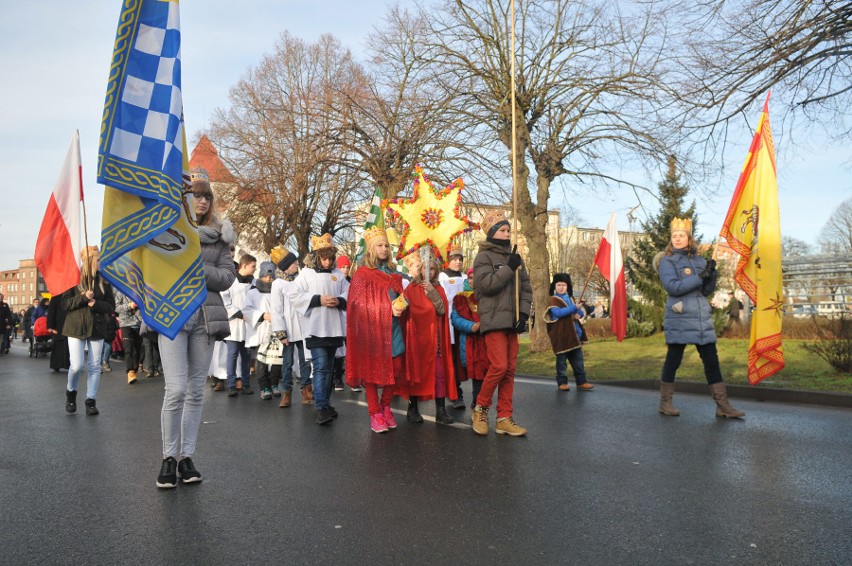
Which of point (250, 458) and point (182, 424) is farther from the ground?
point (182, 424)

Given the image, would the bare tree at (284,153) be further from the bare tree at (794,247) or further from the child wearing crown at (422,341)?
the bare tree at (794,247)

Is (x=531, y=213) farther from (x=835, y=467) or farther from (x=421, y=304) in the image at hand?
(x=835, y=467)

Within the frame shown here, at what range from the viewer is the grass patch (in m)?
9.93

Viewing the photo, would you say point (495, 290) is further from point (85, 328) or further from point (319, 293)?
point (85, 328)

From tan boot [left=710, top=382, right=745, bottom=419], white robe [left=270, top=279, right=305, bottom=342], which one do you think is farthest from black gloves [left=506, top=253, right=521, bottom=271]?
white robe [left=270, top=279, right=305, bottom=342]

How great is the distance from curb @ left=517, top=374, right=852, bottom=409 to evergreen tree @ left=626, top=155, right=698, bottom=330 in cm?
1560

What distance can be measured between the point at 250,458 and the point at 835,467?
449 centimetres

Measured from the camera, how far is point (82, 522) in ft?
13.6

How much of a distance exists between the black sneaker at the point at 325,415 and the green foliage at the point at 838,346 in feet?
24.7

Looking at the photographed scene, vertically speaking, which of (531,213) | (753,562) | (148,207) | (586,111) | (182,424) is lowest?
(753,562)

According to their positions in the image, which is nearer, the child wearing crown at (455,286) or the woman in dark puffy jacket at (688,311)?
the woman in dark puffy jacket at (688,311)

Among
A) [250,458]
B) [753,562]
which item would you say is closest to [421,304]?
[250,458]

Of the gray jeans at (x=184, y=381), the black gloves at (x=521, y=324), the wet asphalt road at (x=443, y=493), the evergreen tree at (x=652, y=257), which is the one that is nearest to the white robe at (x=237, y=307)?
the wet asphalt road at (x=443, y=493)

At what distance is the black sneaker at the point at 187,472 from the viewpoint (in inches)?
196
